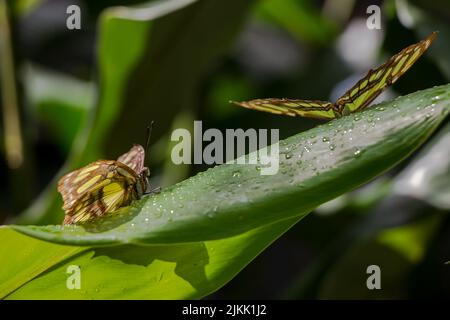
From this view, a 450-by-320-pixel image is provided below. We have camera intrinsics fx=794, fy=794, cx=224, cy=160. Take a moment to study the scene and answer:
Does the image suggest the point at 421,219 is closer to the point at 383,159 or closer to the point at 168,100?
the point at 168,100

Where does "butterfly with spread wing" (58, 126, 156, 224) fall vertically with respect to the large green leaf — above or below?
above

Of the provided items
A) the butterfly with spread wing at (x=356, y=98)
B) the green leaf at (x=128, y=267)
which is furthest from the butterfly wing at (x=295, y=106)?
the green leaf at (x=128, y=267)

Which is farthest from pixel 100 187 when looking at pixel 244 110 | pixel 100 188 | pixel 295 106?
pixel 244 110

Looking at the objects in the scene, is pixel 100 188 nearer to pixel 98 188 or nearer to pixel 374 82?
pixel 98 188

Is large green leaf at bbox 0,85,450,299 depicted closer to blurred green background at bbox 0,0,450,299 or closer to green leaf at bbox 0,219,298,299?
green leaf at bbox 0,219,298,299

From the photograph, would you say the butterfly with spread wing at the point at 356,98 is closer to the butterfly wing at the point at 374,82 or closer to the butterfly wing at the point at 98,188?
the butterfly wing at the point at 374,82

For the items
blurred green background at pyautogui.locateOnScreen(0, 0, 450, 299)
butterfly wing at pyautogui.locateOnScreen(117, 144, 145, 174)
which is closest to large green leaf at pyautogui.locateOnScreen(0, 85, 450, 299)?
butterfly wing at pyautogui.locateOnScreen(117, 144, 145, 174)
